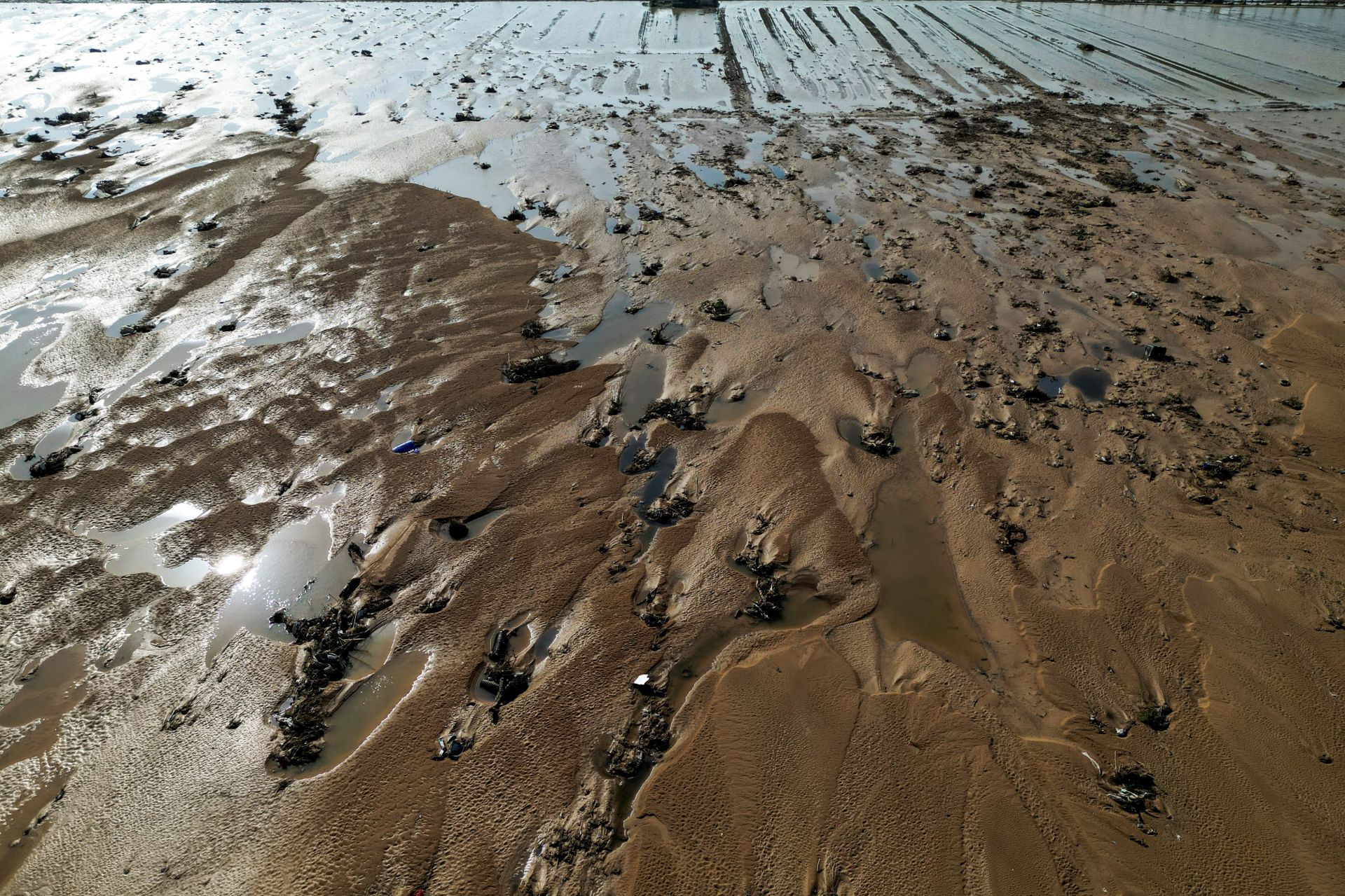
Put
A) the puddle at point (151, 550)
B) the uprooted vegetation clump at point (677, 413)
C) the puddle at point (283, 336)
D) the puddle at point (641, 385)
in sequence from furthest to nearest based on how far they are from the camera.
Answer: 1. the puddle at point (283, 336)
2. the puddle at point (641, 385)
3. the uprooted vegetation clump at point (677, 413)
4. the puddle at point (151, 550)

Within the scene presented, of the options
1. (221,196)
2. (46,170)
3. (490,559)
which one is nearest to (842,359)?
(490,559)

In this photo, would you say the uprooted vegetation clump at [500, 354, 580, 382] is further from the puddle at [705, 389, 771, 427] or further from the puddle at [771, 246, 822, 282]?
the puddle at [771, 246, 822, 282]

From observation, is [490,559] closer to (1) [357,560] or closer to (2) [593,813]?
(1) [357,560]

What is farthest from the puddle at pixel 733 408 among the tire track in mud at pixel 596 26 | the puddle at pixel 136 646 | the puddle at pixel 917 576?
the tire track in mud at pixel 596 26

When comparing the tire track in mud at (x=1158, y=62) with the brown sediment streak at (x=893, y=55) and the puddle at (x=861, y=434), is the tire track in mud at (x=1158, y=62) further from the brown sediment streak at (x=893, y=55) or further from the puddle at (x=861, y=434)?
the puddle at (x=861, y=434)

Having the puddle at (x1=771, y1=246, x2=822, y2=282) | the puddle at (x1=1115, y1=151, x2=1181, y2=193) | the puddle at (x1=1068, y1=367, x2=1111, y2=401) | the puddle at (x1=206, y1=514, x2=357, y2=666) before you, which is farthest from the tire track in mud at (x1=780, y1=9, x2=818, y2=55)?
the puddle at (x1=206, y1=514, x2=357, y2=666)
